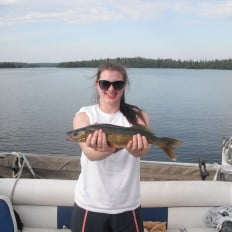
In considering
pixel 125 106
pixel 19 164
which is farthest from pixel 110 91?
pixel 19 164

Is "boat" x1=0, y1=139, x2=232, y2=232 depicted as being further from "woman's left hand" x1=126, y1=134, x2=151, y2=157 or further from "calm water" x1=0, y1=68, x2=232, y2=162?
"calm water" x1=0, y1=68, x2=232, y2=162

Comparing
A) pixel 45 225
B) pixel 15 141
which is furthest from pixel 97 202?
pixel 15 141

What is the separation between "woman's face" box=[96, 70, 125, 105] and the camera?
2.72 meters

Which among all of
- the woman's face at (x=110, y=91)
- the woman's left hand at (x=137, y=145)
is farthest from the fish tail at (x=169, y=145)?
the woman's face at (x=110, y=91)

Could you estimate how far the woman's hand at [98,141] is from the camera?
2.51 meters

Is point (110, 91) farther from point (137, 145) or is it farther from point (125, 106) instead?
point (137, 145)

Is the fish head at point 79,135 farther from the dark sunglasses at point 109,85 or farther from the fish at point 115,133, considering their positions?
the dark sunglasses at point 109,85

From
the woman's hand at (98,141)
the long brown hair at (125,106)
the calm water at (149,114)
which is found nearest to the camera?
the woman's hand at (98,141)

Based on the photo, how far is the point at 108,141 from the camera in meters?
2.56

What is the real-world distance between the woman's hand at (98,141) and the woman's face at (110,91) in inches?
11.9

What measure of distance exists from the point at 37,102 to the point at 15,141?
39.3 ft

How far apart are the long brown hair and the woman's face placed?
0.14ft

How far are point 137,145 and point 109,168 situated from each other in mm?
242

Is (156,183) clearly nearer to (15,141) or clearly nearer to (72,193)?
(72,193)
